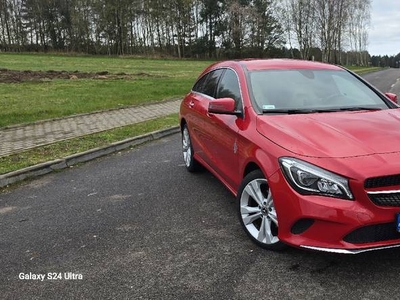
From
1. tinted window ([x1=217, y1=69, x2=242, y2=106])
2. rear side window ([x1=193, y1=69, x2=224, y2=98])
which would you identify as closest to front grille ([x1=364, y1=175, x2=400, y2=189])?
tinted window ([x1=217, y1=69, x2=242, y2=106])

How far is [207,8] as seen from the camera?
66188 millimetres

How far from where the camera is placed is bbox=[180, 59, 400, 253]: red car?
9.10 ft

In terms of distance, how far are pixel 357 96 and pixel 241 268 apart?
2363 mm

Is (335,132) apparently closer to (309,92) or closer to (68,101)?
(309,92)

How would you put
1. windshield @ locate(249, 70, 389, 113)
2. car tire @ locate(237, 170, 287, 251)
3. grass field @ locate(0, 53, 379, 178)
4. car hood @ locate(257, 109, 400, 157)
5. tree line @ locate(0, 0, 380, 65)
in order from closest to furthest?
car hood @ locate(257, 109, 400, 157)
car tire @ locate(237, 170, 287, 251)
windshield @ locate(249, 70, 389, 113)
grass field @ locate(0, 53, 379, 178)
tree line @ locate(0, 0, 380, 65)

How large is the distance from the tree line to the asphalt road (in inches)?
2246

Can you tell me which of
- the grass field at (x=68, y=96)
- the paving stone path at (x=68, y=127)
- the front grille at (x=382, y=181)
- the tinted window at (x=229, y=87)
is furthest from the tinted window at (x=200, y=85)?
the grass field at (x=68, y=96)

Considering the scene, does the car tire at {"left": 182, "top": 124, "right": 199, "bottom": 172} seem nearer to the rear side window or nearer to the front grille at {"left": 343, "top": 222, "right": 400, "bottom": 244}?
the rear side window

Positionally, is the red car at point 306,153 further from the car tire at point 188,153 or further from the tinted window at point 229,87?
the car tire at point 188,153

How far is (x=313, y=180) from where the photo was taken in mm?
2885

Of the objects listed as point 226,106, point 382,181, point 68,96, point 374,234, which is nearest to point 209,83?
point 226,106

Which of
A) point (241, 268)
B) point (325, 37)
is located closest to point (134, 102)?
point (241, 268)

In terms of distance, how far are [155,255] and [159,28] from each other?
65673mm

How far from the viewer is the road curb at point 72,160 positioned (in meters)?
5.96
